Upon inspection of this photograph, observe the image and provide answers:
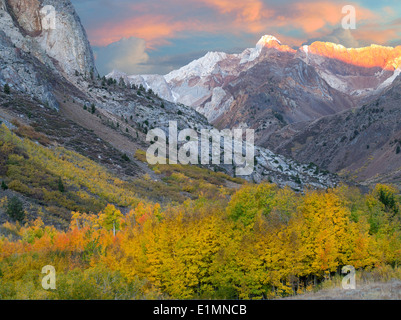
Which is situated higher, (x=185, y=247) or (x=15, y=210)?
(x=15, y=210)

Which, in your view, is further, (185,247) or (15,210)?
(15,210)

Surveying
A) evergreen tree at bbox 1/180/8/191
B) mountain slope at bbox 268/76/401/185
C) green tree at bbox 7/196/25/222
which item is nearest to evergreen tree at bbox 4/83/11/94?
evergreen tree at bbox 1/180/8/191

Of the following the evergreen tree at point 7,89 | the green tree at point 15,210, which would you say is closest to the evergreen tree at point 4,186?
the green tree at point 15,210

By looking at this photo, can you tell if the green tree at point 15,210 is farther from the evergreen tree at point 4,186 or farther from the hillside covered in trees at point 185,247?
the evergreen tree at point 4,186

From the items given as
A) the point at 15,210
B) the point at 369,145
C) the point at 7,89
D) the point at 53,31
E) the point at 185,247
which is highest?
the point at 53,31

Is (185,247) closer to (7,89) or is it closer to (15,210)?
(15,210)

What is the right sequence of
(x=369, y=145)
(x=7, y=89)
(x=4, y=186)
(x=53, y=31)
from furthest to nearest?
(x=369, y=145) < (x=53, y=31) < (x=7, y=89) < (x=4, y=186)

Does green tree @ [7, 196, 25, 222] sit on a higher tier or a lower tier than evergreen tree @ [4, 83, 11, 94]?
lower

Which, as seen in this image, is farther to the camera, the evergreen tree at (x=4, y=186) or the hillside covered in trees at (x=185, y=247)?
the evergreen tree at (x=4, y=186)

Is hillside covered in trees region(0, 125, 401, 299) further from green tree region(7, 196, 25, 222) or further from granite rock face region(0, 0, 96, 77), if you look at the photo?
granite rock face region(0, 0, 96, 77)

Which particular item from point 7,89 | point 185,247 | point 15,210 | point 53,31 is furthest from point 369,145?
point 15,210

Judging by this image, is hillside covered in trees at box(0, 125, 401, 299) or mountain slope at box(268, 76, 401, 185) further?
mountain slope at box(268, 76, 401, 185)
